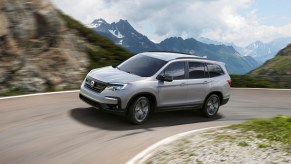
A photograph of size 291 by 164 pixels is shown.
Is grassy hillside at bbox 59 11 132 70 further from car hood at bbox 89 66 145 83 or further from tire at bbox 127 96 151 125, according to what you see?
tire at bbox 127 96 151 125

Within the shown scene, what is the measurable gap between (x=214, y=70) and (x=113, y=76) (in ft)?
11.9

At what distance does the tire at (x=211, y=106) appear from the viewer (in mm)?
12456

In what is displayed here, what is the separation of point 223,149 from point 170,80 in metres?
3.34

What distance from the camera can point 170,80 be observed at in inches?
428

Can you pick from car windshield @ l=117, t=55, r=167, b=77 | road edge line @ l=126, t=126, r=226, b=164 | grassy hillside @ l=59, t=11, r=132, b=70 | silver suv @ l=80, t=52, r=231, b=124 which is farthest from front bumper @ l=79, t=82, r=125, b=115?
grassy hillside @ l=59, t=11, r=132, b=70

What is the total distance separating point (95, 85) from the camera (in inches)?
416

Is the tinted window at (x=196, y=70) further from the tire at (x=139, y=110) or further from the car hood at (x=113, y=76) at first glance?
the car hood at (x=113, y=76)

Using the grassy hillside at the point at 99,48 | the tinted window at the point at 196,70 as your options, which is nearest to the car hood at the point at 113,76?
the tinted window at the point at 196,70

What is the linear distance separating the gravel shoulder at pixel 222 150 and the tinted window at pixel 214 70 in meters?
3.51

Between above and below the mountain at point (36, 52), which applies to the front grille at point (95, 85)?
below

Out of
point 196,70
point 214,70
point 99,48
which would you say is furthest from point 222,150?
point 99,48

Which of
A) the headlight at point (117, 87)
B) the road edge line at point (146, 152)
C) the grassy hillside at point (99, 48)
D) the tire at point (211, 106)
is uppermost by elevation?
the grassy hillside at point (99, 48)

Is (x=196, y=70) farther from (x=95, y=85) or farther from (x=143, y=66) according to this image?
(x=95, y=85)

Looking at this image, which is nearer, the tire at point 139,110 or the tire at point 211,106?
the tire at point 139,110
